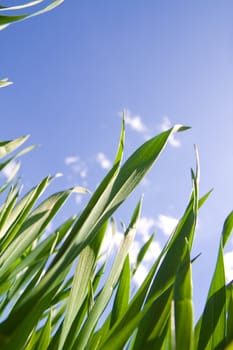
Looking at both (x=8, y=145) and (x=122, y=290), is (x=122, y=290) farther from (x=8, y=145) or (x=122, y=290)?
(x=8, y=145)

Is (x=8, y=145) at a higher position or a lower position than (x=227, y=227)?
higher

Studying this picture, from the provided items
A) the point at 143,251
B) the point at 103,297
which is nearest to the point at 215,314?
the point at 103,297

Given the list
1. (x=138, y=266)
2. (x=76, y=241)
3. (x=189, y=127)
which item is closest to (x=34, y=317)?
(x=76, y=241)

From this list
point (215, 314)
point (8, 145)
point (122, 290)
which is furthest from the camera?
point (8, 145)

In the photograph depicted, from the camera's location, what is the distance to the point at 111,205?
299 millimetres

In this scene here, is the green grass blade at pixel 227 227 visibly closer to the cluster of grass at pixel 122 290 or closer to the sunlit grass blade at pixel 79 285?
the cluster of grass at pixel 122 290

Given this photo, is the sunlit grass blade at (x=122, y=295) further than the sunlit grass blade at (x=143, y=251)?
No

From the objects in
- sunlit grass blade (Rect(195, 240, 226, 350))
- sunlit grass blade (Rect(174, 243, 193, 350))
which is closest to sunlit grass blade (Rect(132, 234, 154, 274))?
sunlit grass blade (Rect(195, 240, 226, 350))

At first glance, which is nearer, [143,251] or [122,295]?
[122,295]

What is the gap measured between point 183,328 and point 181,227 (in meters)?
0.12

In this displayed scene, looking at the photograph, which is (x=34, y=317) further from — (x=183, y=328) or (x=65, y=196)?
(x=65, y=196)

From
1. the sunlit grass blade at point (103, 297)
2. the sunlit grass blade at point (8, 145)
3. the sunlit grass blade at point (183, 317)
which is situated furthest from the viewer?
the sunlit grass blade at point (8, 145)

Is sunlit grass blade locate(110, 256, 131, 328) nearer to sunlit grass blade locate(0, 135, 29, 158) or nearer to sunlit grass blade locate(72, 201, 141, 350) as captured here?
sunlit grass blade locate(72, 201, 141, 350)

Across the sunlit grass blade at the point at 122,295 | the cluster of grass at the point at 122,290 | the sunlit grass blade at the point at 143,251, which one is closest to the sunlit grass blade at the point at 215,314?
the cluster of grass at the point at 122,290
